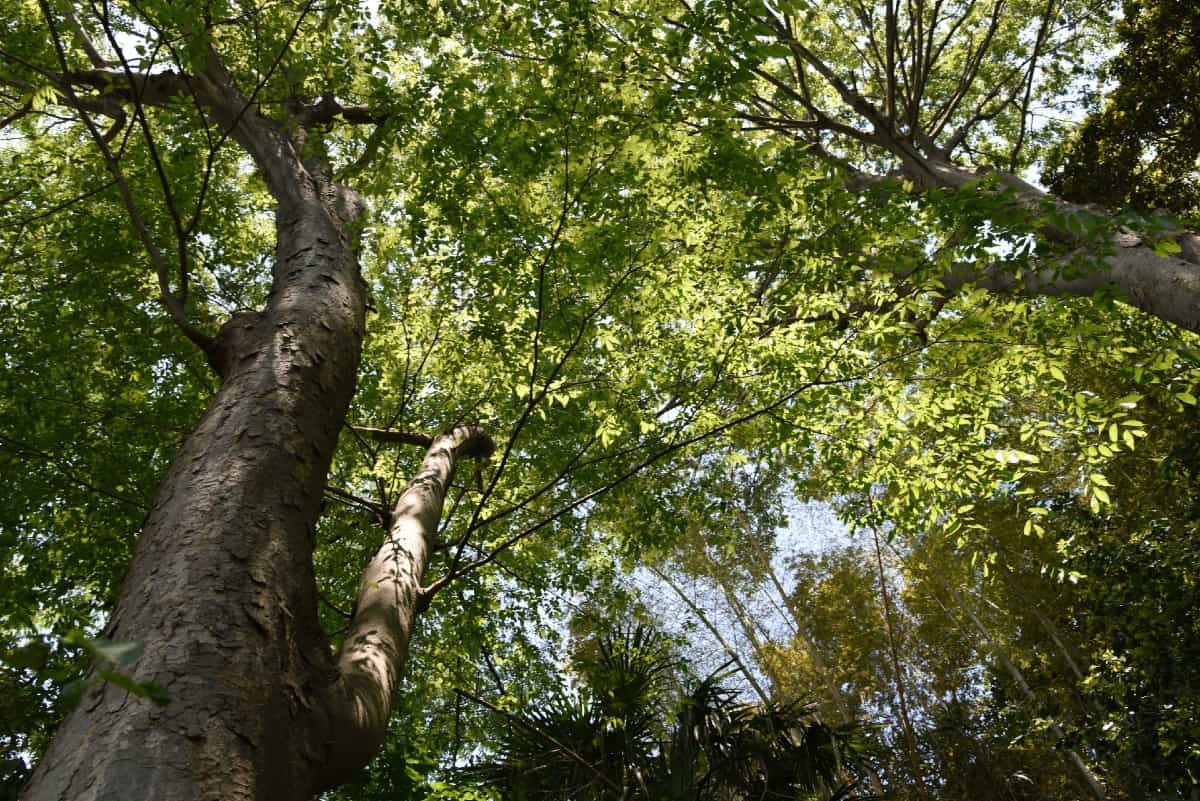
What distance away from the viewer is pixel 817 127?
24.5ft

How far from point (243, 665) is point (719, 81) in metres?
2.89

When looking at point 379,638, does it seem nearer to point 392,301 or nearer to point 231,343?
point 231,343

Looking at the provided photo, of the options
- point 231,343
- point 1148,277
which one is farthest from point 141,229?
point 1148,277

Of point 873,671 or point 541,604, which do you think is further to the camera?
point 873,671

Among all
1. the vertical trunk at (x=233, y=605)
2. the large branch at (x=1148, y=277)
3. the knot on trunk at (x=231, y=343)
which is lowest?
the vertical trunk at (x=233, y=605)

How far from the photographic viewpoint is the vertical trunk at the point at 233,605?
1.20 metres

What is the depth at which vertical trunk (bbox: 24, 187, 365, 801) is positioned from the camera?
47.1 inches

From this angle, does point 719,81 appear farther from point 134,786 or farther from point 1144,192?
point 1144,192

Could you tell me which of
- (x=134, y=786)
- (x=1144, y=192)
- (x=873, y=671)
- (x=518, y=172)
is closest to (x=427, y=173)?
(x=518, y=172)

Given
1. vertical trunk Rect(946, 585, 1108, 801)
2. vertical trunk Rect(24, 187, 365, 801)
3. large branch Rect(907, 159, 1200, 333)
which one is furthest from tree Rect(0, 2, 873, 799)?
vertical trunk Rect(946, 585, 1108, 801)

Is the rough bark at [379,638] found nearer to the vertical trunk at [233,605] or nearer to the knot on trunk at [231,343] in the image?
the vertical trunk at [233,605]

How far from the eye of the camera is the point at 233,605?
146cm

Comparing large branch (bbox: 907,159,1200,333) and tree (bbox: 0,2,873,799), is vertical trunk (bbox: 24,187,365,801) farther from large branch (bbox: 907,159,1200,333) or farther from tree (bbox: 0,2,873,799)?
large branch (bbox: 907,159,1200,333)

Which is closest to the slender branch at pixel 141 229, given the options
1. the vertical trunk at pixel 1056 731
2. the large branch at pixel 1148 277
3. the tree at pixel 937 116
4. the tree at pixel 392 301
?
the tree at pixel 392 301
